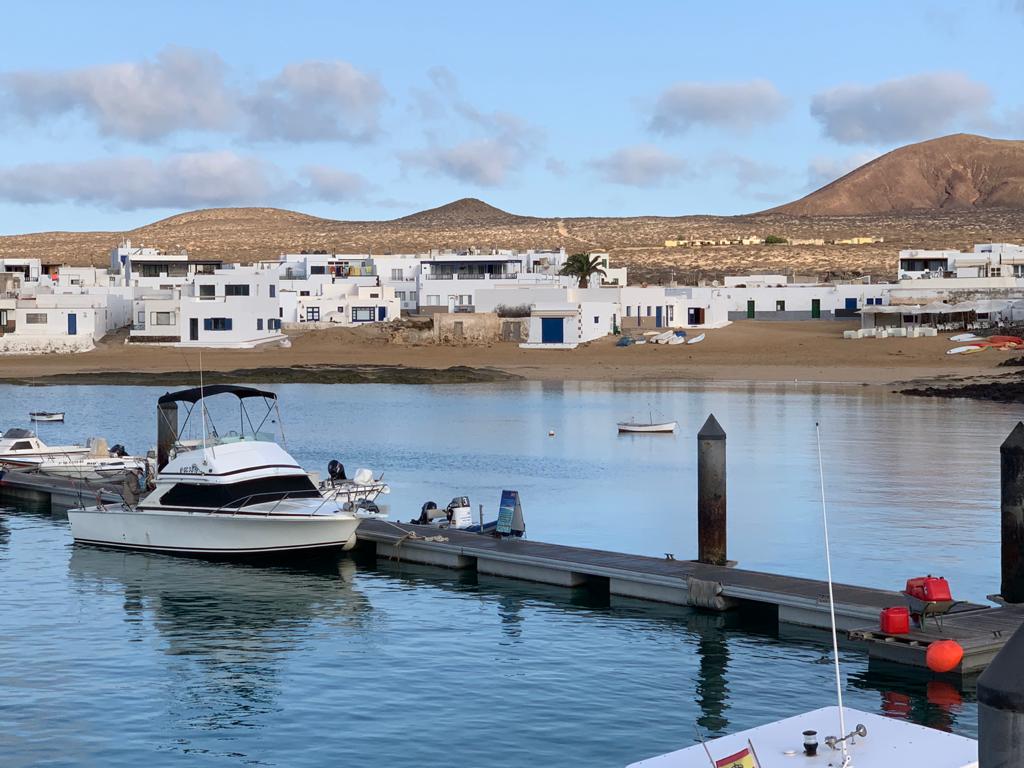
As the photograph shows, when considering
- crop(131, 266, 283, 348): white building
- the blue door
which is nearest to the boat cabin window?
the blue door

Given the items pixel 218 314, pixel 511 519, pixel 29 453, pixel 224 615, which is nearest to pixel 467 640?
pixel 224 615

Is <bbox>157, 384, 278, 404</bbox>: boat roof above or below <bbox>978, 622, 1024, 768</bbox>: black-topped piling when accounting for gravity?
above

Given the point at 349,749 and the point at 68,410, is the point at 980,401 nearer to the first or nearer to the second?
the point at 68,410

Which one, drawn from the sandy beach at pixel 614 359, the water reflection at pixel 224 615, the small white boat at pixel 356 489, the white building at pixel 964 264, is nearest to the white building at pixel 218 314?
the sandy beach at pixel 614 359

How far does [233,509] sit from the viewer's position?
30.7 metres

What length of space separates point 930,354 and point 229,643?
6890cm

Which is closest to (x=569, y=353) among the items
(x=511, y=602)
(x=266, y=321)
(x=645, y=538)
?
(x=266, y=321)

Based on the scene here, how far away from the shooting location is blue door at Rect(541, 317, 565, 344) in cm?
9806

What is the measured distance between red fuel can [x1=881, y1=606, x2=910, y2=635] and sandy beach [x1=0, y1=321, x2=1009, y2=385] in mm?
58473

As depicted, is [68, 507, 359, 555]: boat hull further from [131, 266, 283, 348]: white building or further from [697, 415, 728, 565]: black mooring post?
[131, 266, 283, 348]: white building

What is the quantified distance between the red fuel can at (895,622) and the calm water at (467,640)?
779mm

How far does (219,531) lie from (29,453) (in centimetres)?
1753

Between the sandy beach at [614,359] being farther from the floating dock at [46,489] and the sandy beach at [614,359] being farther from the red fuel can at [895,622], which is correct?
the red fuel can at [895,622]

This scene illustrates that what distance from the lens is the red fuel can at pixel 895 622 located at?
21.6 meters
